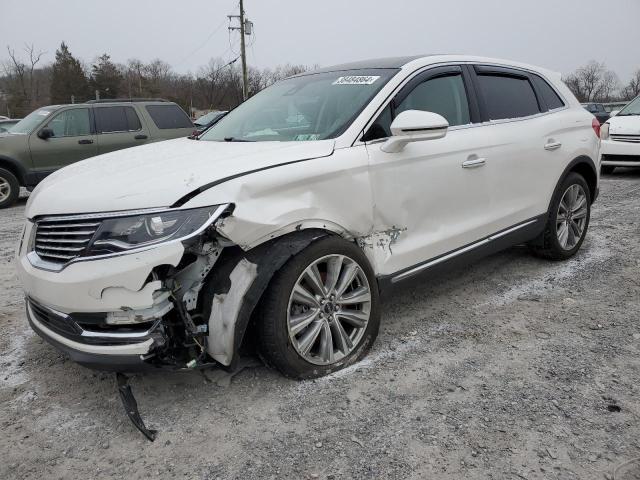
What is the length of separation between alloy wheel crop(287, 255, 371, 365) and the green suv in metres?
7.80

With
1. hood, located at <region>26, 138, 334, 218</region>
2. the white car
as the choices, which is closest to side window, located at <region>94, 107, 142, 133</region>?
hood, located at <region>26, 138, 334, 218</region>

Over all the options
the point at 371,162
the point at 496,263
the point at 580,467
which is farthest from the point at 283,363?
the point at 496,263

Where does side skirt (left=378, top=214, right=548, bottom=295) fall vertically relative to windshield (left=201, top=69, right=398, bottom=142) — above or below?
below

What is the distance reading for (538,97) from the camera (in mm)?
4477

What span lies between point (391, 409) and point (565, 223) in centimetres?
294

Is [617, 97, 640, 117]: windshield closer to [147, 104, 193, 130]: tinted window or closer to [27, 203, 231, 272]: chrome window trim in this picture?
[147, 104, 193, 130]: tinted window

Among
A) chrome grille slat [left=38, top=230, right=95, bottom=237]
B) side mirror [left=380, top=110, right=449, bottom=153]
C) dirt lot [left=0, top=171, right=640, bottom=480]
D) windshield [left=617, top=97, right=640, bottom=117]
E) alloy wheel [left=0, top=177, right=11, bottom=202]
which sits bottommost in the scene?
dirt lot [left=0, top=171, right=640, bottom=480]

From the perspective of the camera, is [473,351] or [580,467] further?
[473,351]

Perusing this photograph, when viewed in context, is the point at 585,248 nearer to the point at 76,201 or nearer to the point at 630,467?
the point at 630,467

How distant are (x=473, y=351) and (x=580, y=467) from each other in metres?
1.06

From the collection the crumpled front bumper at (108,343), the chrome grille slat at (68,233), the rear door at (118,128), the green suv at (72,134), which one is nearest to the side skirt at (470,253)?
the crumpled front bumper at (108,343)

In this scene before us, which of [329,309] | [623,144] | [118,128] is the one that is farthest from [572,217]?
[118,128]

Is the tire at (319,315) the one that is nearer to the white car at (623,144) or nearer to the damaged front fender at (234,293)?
the damaged front fender at (234,293)

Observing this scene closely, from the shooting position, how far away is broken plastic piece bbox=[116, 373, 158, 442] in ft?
7.97
